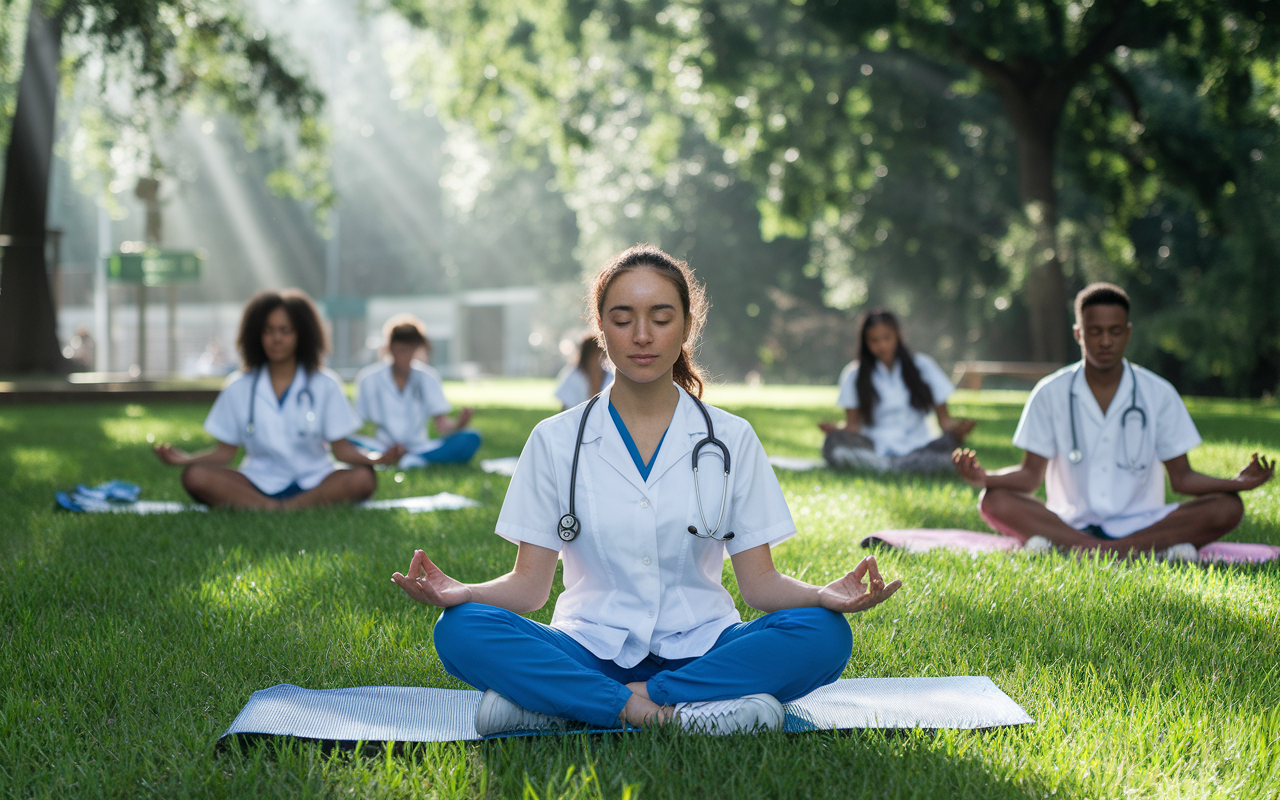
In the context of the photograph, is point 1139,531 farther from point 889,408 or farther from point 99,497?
point 99,497

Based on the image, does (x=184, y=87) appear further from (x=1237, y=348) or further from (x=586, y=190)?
(x=586, y=190)

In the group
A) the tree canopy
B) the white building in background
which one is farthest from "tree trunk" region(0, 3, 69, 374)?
the white building in background

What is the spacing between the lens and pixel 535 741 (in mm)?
2879

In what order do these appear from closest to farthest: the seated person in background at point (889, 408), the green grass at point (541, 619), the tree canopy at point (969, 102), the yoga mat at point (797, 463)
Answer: the green grass at point (541, 619)
the seated person in background at point (889, 408)
the yoga mat at point (797, 463)
the tree canopy at point (969, 102)

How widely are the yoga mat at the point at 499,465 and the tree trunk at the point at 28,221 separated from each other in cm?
1508

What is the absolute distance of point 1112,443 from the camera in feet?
18.6

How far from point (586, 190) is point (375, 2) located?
786 inches

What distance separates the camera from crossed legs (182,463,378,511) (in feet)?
23.4

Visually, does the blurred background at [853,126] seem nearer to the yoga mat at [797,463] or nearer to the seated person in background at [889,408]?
the yoga mat at [797,463]


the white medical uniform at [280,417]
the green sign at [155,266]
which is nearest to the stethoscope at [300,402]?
the white medical uniform at [280,417]

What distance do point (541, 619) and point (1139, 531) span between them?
11.0 feet

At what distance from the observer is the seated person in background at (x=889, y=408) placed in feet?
30.6


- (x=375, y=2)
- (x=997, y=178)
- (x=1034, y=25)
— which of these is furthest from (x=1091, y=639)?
(x=997, y=178)

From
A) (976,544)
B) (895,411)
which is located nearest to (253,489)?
(976,544)
